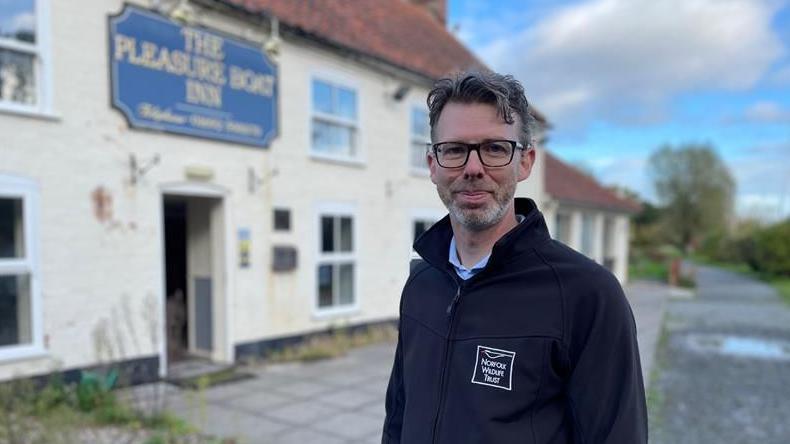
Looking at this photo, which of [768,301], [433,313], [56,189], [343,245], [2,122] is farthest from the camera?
[768,301]

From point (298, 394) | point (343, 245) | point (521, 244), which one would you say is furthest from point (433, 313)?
point (343, 245)

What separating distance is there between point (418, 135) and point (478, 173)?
30.3ft

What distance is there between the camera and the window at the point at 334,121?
8.58 meters

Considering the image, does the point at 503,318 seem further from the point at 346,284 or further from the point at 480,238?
the point at 346,284

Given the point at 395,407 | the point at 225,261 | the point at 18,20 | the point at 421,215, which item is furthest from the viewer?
the point at 421,215

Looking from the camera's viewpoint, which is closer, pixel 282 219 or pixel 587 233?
pixel 282 219

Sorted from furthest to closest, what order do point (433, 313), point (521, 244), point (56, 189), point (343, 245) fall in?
point (343, 245) → point (56, 189) → point (433, 313) → point (521, 244)

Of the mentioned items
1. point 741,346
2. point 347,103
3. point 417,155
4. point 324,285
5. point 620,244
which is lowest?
point 741,346

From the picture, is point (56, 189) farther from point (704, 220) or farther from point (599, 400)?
point (704, 220)

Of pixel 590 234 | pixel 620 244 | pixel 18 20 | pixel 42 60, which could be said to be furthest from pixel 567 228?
pixel 18 20

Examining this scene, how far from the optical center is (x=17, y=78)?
535 centimetres

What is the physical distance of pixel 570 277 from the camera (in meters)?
1.52

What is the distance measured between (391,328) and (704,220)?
39.4 m

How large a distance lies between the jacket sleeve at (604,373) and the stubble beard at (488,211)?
1.22ft
